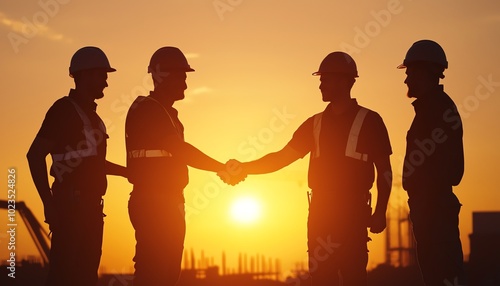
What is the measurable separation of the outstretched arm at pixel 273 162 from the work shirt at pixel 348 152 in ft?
3.68

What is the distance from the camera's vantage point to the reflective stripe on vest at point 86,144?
14.9 meters

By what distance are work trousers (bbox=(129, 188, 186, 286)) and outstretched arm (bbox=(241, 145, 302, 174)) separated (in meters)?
2.23

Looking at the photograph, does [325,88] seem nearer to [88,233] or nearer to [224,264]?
[88,233]

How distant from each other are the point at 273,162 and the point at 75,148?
414 centimetres

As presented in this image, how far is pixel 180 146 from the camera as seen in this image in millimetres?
15961

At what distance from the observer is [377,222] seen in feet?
49.7

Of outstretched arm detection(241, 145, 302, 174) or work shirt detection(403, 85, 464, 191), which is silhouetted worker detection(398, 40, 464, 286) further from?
outstretched arm detection(241, 145, 302, 174)

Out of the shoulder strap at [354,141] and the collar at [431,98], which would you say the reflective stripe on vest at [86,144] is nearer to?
the shoulder strap at [354,141]

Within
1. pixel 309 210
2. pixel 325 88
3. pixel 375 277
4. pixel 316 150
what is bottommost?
pixel 375 277

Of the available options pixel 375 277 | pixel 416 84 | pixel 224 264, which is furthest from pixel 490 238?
pixel 416 84

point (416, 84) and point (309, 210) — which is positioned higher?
point (416, 84)

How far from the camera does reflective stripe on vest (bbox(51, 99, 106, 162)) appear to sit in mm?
14906

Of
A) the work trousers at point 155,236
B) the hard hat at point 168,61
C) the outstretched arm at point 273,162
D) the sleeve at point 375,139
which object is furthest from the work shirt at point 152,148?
the sleeve at point 375,139

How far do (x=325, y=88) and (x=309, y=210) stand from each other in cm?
200
